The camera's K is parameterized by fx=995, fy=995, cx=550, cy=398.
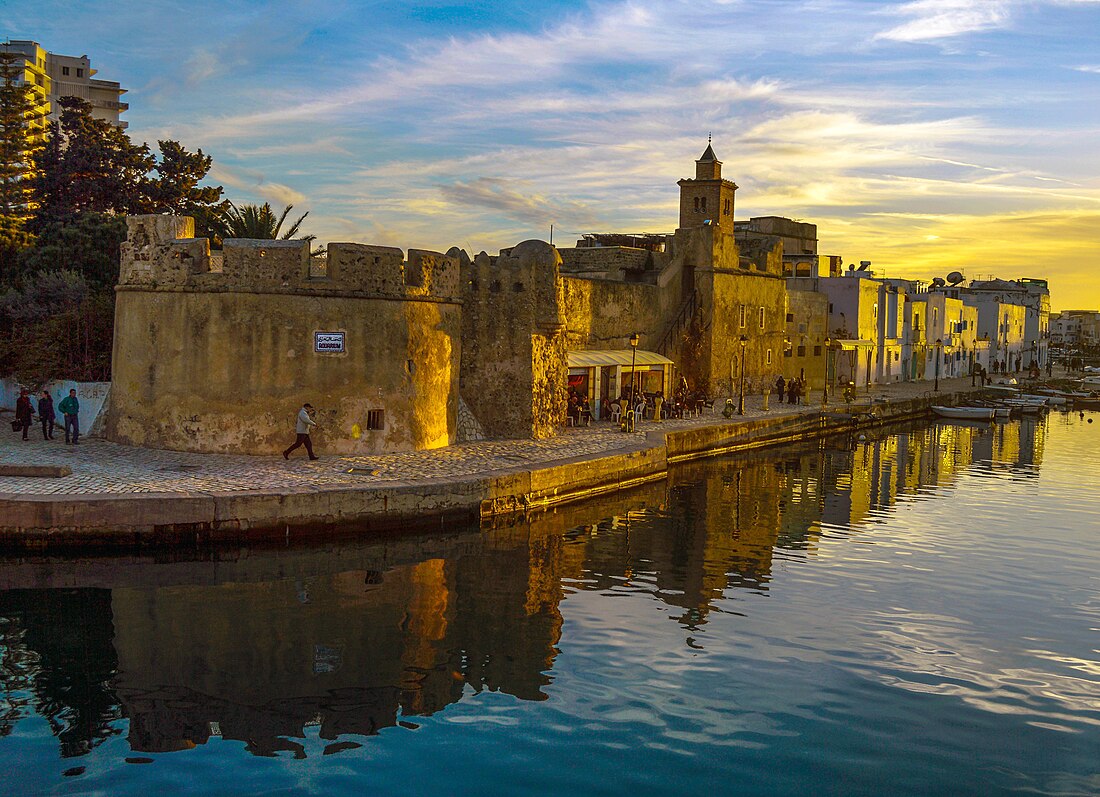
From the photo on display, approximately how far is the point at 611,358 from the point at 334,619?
19.1 meters

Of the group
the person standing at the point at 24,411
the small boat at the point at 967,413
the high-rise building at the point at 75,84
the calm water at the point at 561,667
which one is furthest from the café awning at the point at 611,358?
the high-rise building at the point at 75,84

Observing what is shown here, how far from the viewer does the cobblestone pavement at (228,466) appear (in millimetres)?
14688

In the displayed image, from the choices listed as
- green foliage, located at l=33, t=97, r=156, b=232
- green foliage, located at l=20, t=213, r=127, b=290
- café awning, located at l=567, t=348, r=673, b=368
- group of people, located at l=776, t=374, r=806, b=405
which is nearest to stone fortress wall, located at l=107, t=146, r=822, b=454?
café awning, located at l=567, t=348, r=673, b=368

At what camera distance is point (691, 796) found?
26.1 ft

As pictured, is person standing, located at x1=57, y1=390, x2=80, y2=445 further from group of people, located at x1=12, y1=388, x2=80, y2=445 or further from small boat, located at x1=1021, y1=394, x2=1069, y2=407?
small boat, located at x1=1021, y1=394, x2=1069, y2=407

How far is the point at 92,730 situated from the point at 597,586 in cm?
728

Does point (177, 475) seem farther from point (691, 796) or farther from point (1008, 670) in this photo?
point (1008, 670)

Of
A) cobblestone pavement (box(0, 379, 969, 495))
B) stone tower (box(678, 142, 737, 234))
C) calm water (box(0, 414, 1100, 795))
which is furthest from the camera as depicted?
stone tower (box(678, 142, 737, 234))

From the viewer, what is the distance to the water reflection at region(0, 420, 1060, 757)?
930 cm

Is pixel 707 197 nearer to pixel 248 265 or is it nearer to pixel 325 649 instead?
pixel 248 265

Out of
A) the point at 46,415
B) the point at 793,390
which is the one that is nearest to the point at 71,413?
the point at 46,415

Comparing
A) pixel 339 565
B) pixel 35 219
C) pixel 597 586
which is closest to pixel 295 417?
pixel 339 565

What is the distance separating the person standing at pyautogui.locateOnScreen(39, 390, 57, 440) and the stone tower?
2759 cm

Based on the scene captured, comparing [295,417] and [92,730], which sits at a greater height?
[295,417]
